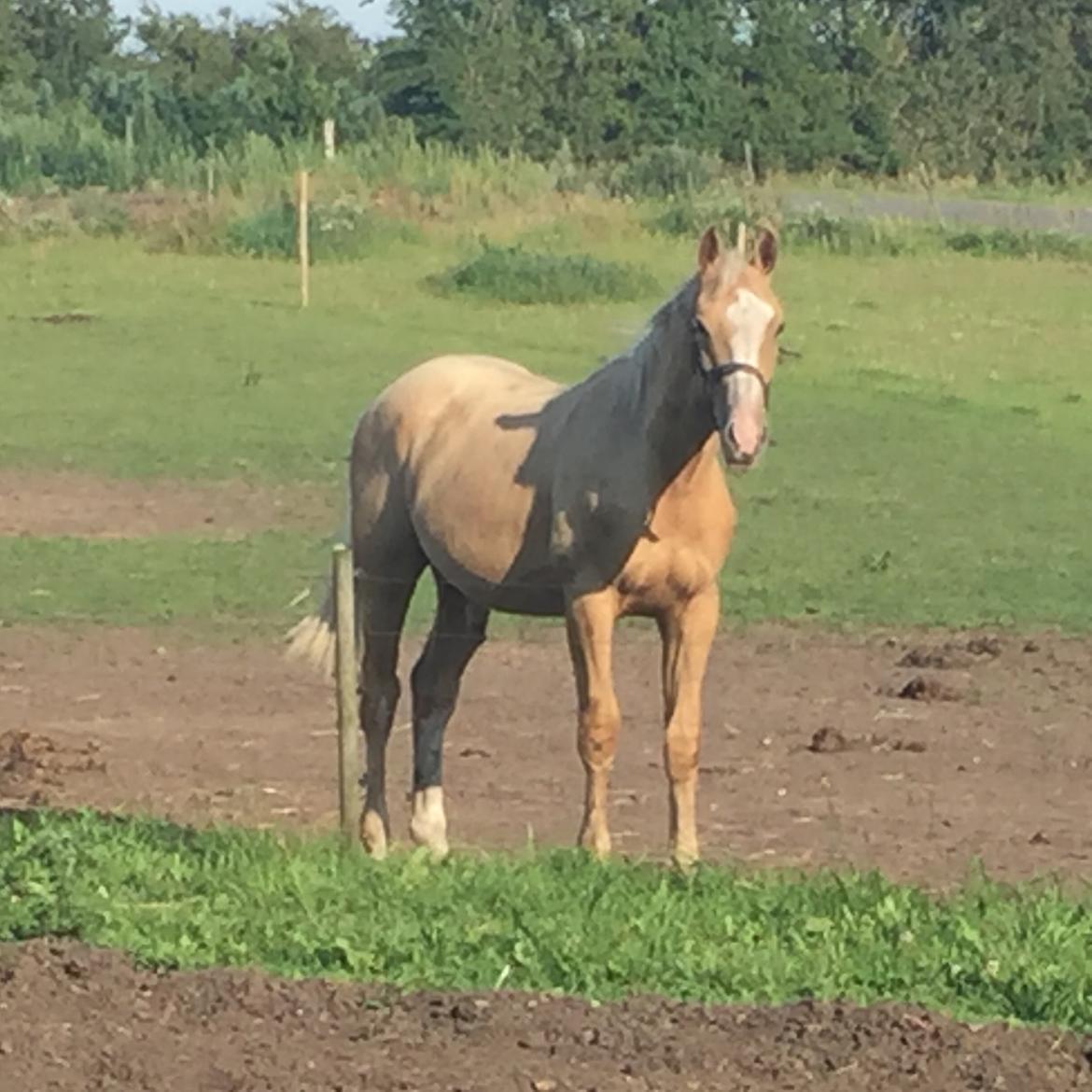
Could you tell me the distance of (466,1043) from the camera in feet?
19.5

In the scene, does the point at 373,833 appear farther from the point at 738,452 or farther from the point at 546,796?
the point at 738,452

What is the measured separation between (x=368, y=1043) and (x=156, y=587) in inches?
398

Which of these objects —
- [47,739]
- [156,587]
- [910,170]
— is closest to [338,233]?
[156,587]

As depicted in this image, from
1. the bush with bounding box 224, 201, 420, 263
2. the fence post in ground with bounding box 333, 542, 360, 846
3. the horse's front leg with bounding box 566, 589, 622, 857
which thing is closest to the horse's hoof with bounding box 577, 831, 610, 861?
the horse's front leg with bounding box 566, 589, 622, 857

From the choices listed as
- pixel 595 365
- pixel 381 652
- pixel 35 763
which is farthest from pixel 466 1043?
pixel 595 365

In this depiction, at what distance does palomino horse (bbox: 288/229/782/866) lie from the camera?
8125mm

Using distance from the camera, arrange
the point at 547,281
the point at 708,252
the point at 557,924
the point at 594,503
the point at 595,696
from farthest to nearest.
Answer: the point at 547,281
the point at 595,696
the point at 594,503
the point at 708,252
the point at 557,924

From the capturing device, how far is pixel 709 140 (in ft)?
206

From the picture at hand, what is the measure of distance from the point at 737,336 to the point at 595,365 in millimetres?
16932

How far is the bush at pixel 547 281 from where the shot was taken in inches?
1277

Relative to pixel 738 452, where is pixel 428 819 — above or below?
below

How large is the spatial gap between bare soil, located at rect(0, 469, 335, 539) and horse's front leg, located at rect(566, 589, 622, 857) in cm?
934

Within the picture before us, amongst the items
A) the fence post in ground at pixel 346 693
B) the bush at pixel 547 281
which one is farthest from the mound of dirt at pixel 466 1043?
the bush at pixel 547 281

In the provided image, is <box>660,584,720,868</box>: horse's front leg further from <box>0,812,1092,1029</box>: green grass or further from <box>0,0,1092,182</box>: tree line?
<box>0,0,1092,182</box>: tree line
